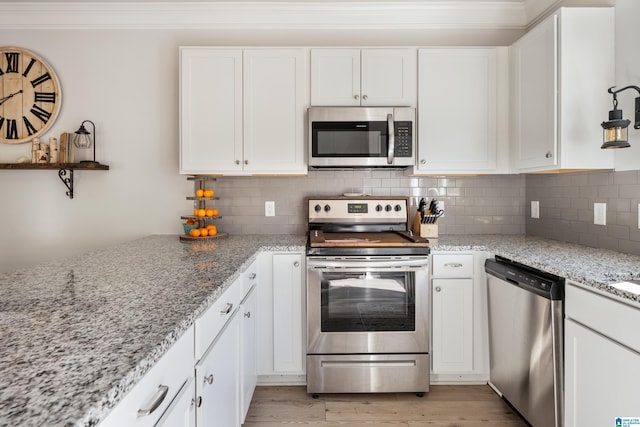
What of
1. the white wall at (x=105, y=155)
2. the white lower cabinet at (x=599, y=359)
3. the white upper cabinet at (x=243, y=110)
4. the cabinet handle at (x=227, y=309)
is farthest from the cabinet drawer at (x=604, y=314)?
the white wall at (x=105, y=155)

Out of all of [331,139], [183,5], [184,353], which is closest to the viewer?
[184,353]

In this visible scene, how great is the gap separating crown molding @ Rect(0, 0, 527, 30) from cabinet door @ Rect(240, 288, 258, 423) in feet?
6.59

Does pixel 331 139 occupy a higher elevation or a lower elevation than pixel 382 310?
higher

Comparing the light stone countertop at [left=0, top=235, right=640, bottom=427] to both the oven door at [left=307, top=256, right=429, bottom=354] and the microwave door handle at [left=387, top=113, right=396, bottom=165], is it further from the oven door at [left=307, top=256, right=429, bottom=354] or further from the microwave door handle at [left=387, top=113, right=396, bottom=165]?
the microwave door handle at [left=387, top=113, right=396, bottom=165]

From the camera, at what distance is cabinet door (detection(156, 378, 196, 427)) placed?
0.89 meters

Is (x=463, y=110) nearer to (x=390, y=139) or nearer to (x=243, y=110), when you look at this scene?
(x=390, y=139)

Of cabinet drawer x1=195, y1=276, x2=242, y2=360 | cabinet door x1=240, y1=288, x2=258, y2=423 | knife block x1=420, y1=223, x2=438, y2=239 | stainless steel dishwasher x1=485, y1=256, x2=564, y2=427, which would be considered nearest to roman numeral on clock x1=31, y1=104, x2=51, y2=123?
cabinet door x1=240, y1=288, x2=258, y2=423

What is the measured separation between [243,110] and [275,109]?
0.22m

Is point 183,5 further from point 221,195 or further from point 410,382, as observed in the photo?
point 410,382

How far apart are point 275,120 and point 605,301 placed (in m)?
2.01

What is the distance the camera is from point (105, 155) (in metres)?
2.74

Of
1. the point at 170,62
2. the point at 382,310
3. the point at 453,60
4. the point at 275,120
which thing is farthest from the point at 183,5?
the point at 382,310

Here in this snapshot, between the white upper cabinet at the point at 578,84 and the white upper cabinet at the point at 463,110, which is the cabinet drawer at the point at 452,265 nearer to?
the white upper cabinet at the point at 463,110

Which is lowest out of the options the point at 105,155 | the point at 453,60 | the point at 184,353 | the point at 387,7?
the point at 184,353
